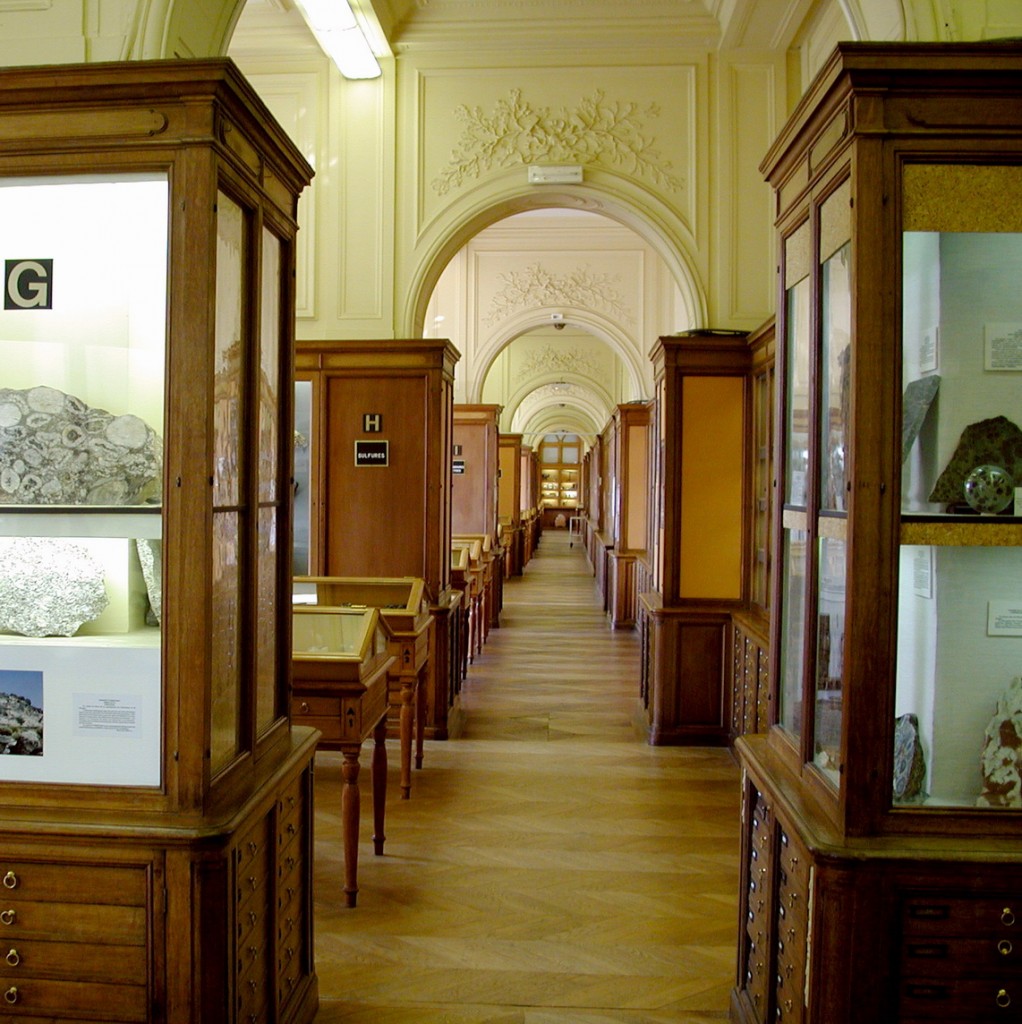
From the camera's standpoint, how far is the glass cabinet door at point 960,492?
219 cm

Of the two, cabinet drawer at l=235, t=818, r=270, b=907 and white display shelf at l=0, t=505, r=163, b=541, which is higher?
white display shelf at l=0, t=505, r=163, b=541

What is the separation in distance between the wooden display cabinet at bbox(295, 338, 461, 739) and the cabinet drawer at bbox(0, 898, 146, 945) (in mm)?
4550

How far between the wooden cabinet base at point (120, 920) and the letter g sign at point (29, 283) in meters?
1.30

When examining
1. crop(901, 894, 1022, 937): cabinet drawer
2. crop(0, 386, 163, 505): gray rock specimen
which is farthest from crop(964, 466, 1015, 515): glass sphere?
crop(0, 386, 163, 505): gray rock specimen

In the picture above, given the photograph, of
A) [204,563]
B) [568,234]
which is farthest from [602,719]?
[568,234]

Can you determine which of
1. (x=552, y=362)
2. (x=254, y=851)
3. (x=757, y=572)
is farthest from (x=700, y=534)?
(x=552, y=362)

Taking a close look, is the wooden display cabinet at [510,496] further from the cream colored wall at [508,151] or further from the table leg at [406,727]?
the table leg at [406,727]

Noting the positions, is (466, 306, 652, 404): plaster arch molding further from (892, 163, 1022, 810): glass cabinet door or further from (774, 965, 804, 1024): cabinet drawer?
(774, 965, 804, 1024): cabinet drawer

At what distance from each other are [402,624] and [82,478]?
10.6 ft

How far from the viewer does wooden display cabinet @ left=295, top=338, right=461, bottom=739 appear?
22.3ft

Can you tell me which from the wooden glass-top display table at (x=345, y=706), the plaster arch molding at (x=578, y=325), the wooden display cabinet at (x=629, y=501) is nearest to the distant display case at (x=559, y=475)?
the wooden display cabinet at (x=629, y=501)

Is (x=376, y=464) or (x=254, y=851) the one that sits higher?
(x=376, y=464)

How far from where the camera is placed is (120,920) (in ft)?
7.35

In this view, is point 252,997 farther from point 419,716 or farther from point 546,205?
point 546,205
